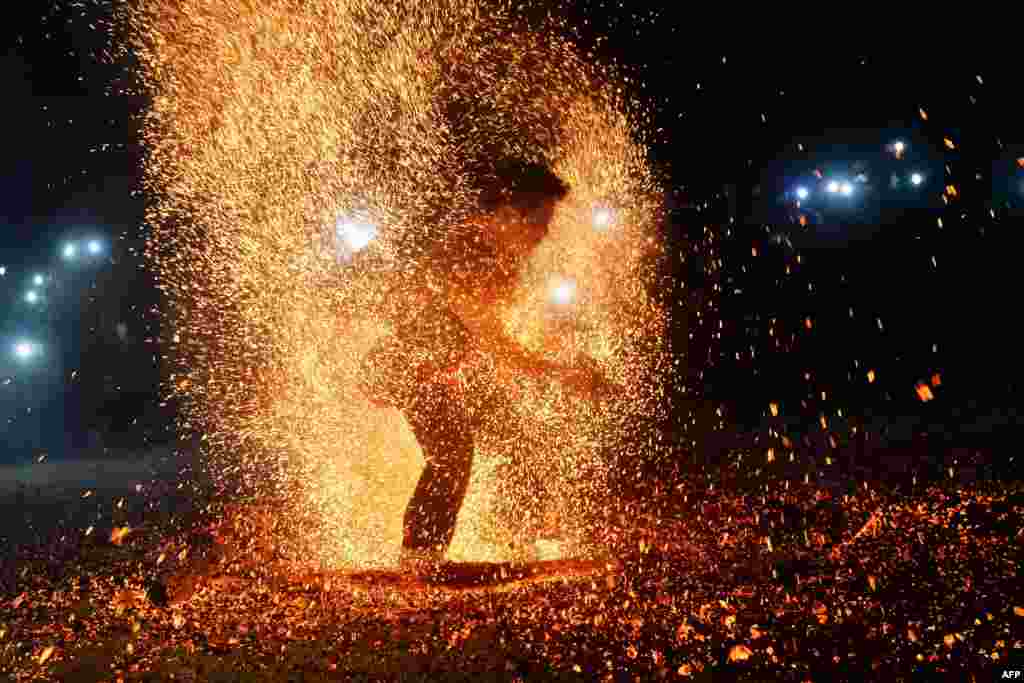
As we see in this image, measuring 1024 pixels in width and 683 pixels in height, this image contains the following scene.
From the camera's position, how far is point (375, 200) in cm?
584

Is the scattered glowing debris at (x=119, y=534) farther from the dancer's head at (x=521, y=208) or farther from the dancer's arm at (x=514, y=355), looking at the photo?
the dancer's head at (x=521, y=208)

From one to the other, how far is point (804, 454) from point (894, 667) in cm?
396

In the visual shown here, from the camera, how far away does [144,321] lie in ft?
36.2

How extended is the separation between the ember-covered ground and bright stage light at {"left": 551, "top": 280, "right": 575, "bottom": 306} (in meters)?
2.56

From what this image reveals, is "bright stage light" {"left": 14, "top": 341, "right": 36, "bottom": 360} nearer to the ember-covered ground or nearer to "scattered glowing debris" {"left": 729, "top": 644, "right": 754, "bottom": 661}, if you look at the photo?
the ember-covered ground

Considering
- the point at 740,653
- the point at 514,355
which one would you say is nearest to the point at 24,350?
the point at 514,355

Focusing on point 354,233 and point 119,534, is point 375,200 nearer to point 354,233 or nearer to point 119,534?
point 354,233

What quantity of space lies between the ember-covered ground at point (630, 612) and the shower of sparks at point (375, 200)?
674 mm

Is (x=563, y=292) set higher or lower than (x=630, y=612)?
higher

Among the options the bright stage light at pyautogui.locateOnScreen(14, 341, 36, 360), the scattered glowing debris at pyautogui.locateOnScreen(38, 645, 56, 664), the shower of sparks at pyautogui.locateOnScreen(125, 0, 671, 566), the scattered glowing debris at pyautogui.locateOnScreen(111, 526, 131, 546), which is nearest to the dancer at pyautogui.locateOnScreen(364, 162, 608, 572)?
the shower of sparks at pyautogui.locateOnScreen(125, 0, 671, 566)

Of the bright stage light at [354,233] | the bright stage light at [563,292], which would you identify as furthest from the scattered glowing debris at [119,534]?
the bright stage light at [563,292]

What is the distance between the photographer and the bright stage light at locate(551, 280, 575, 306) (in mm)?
6140

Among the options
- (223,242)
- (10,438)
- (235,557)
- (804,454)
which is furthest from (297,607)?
(10,438)

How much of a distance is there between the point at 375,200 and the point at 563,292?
1.74 m
